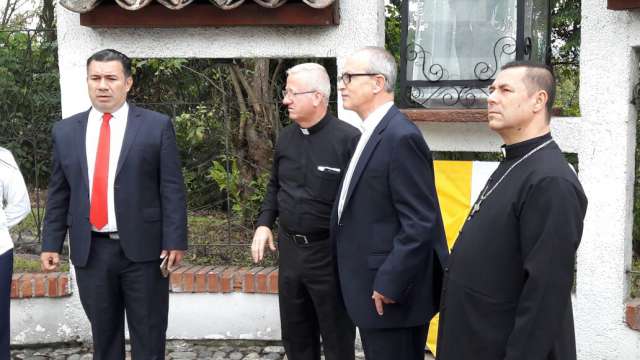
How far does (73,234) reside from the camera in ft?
12.6

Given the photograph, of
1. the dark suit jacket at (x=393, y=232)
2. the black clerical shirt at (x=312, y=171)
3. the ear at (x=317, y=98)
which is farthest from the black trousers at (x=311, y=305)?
the ear at (x=317, y=98)

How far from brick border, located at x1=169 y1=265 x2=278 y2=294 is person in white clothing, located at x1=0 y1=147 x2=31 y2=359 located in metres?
1.33

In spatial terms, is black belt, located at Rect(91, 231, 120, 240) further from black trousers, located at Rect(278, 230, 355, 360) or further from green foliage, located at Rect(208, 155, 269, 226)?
green foliage, located at Rect(208, 155, 269, 226)

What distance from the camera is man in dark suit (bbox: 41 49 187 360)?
12.3 feet

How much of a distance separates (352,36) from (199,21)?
97 centimetres

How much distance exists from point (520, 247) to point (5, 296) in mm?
2774

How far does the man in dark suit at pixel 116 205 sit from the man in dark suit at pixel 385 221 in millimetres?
1050

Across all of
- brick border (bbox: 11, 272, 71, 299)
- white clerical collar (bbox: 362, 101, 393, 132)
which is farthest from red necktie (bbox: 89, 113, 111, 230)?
brick border (bbox: 11, 272, 71, 299)

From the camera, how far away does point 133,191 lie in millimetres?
3775

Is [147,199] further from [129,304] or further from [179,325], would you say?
[179,325]

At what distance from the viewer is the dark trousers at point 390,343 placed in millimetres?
3211

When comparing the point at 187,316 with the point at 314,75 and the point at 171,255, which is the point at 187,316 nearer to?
the point at 171,255

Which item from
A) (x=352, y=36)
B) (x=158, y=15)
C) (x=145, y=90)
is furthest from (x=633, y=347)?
(x=145, y=90)

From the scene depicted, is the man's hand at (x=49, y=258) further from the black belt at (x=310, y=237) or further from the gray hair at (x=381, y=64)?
the gray hair at (x=381, y=64)
